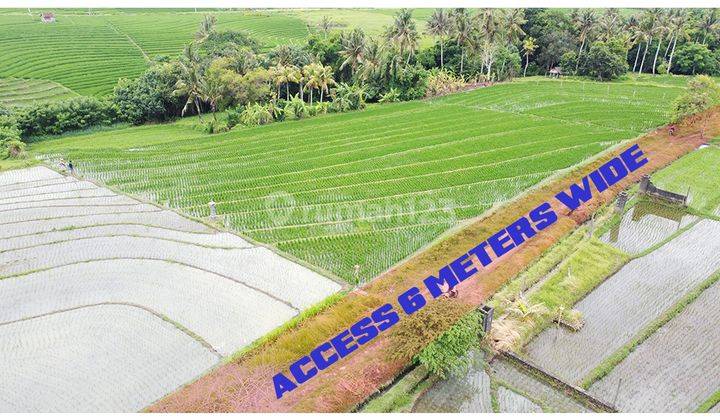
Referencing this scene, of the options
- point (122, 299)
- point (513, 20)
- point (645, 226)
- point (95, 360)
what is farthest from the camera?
point (513, 20)

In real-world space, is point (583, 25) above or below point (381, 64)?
above

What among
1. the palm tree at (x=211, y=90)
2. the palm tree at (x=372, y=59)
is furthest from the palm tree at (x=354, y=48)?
the palm tree at (x=211, y=90)

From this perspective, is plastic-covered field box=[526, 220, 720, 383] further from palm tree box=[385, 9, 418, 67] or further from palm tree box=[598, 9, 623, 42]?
palm tree box=[598, 9, 623, 42]

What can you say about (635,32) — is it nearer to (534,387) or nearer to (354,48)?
(354,48)

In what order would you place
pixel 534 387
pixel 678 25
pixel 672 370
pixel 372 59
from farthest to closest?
pixel 678 25 → pixel 372 59 → pixel 672 370 → pixel 534 387

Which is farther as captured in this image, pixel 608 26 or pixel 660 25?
pixel 608 26

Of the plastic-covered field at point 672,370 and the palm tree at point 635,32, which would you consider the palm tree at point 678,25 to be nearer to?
the palm tree at point 635,32

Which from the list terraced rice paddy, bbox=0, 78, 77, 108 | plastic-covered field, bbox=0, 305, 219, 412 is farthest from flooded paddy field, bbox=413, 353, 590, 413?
terraced rice paddy, bbox=0, 78, 77, 108

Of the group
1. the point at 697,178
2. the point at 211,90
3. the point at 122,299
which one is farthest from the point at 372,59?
the point at 122,299
